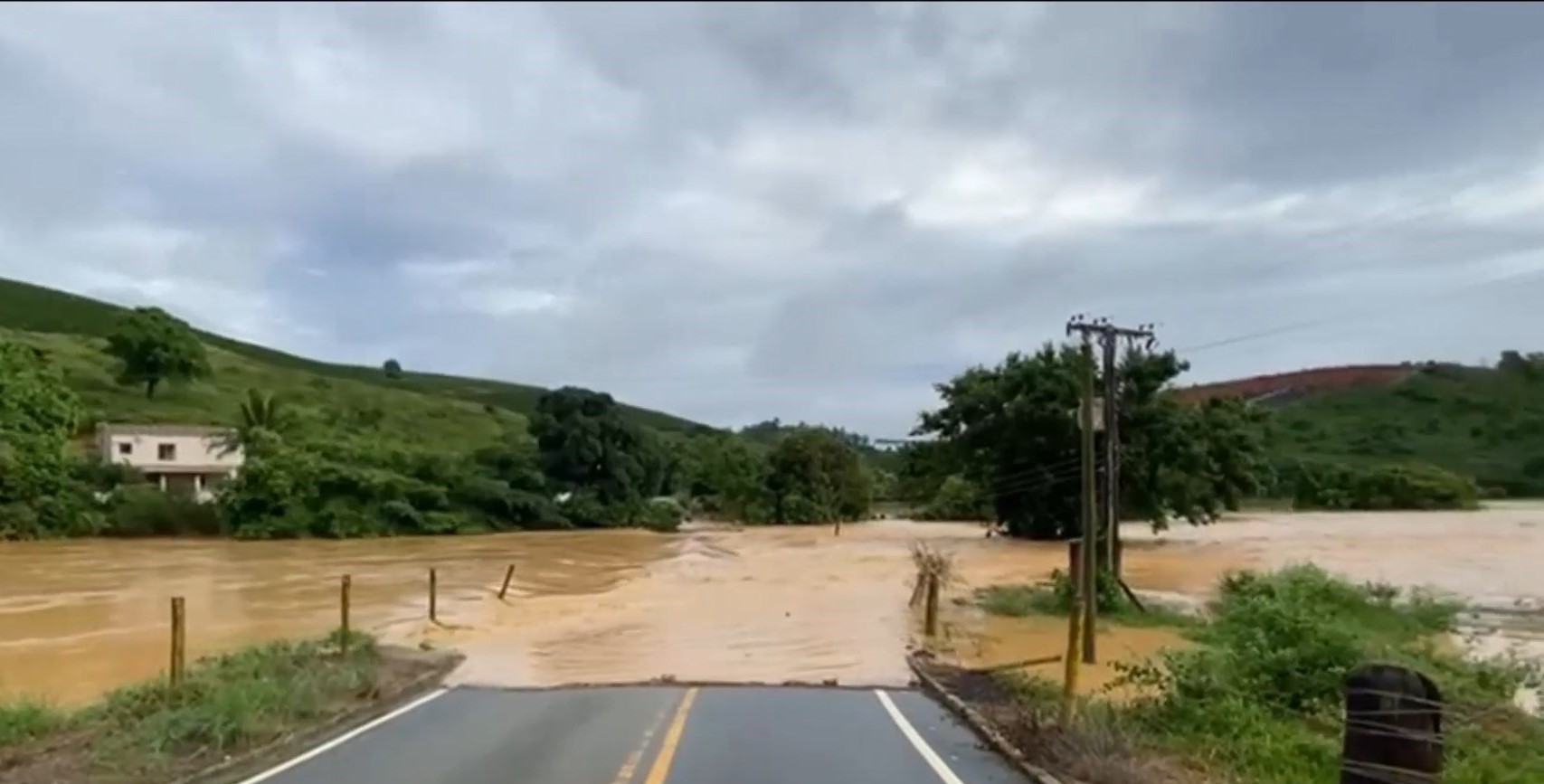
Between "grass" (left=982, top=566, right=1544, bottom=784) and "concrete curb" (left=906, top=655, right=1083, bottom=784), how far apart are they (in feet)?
1.24

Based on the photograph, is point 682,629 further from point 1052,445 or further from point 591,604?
point 1052,445

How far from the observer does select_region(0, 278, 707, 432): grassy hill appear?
7500 centimetres

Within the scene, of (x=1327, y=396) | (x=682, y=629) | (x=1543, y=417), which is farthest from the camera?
(x=1327, y=396)

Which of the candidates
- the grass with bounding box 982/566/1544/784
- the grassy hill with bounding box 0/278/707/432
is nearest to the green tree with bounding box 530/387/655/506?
the grassy hill with bounding box 0/278/707/432

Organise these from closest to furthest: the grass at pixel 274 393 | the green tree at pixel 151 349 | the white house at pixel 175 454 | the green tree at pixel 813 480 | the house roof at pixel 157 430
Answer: the white house at pixel 175 454
the house roof at pixel 157 430
the grass at pixel 274 393
the green tree at pixel 813 480
the green tree at pixel 151 349

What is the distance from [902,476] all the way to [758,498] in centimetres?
2409

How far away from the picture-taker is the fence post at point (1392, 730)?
6.11 meters

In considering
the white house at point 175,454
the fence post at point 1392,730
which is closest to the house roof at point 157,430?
the white house at point 175,454

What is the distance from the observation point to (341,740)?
1364cm

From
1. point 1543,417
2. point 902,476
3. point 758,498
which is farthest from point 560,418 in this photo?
point 1543,417

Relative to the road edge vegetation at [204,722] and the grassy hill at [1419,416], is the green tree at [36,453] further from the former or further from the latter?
the grassy hill at [1419,416]

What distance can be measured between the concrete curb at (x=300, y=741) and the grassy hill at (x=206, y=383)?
33646 millimetres

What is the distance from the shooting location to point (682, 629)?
3130 centimetres

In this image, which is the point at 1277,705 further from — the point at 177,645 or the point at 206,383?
the point at 206,383
